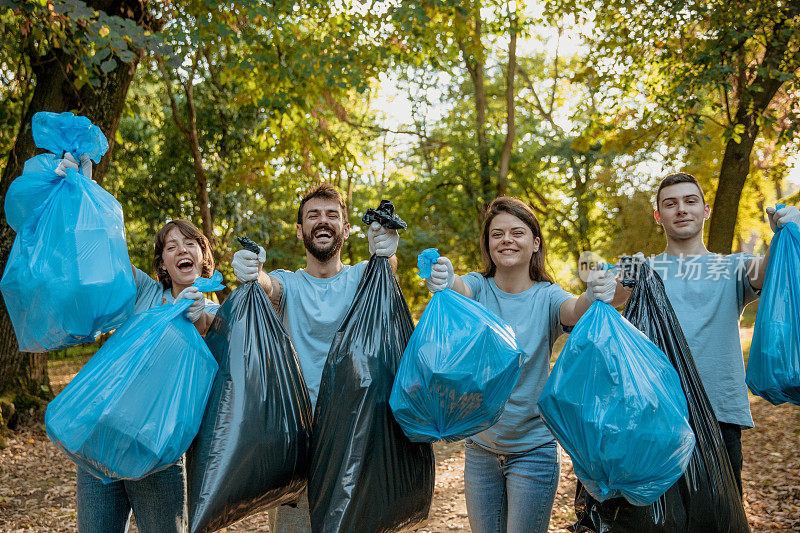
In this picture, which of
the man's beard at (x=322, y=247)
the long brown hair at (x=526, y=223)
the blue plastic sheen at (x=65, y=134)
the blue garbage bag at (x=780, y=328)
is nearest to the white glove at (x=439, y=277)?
the long brown hair at (x=526, y=223)

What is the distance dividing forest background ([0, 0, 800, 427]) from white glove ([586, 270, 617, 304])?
109 inches

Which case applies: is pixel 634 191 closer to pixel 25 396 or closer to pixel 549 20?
pixel 549 20

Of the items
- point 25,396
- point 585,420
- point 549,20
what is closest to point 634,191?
point 549,20

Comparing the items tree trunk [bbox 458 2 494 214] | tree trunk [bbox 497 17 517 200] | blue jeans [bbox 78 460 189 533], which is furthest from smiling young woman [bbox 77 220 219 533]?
tree trunk [bbox 458 2 494 214]

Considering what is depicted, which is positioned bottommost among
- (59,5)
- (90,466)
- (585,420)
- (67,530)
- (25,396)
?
(67,530)

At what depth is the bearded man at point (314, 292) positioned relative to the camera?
2.22 meters

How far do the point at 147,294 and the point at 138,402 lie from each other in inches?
30.4

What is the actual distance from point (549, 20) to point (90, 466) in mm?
7176

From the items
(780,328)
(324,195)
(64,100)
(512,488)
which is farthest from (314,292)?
(64,100)

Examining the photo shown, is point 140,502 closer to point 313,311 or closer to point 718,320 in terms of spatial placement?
point 313,311

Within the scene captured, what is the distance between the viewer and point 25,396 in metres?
5.77

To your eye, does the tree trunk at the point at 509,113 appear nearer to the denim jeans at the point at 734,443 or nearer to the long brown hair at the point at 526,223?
the long brown hair at the point at 526,223

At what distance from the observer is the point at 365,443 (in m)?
1.66

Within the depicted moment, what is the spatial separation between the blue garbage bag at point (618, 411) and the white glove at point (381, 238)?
0.59 m
